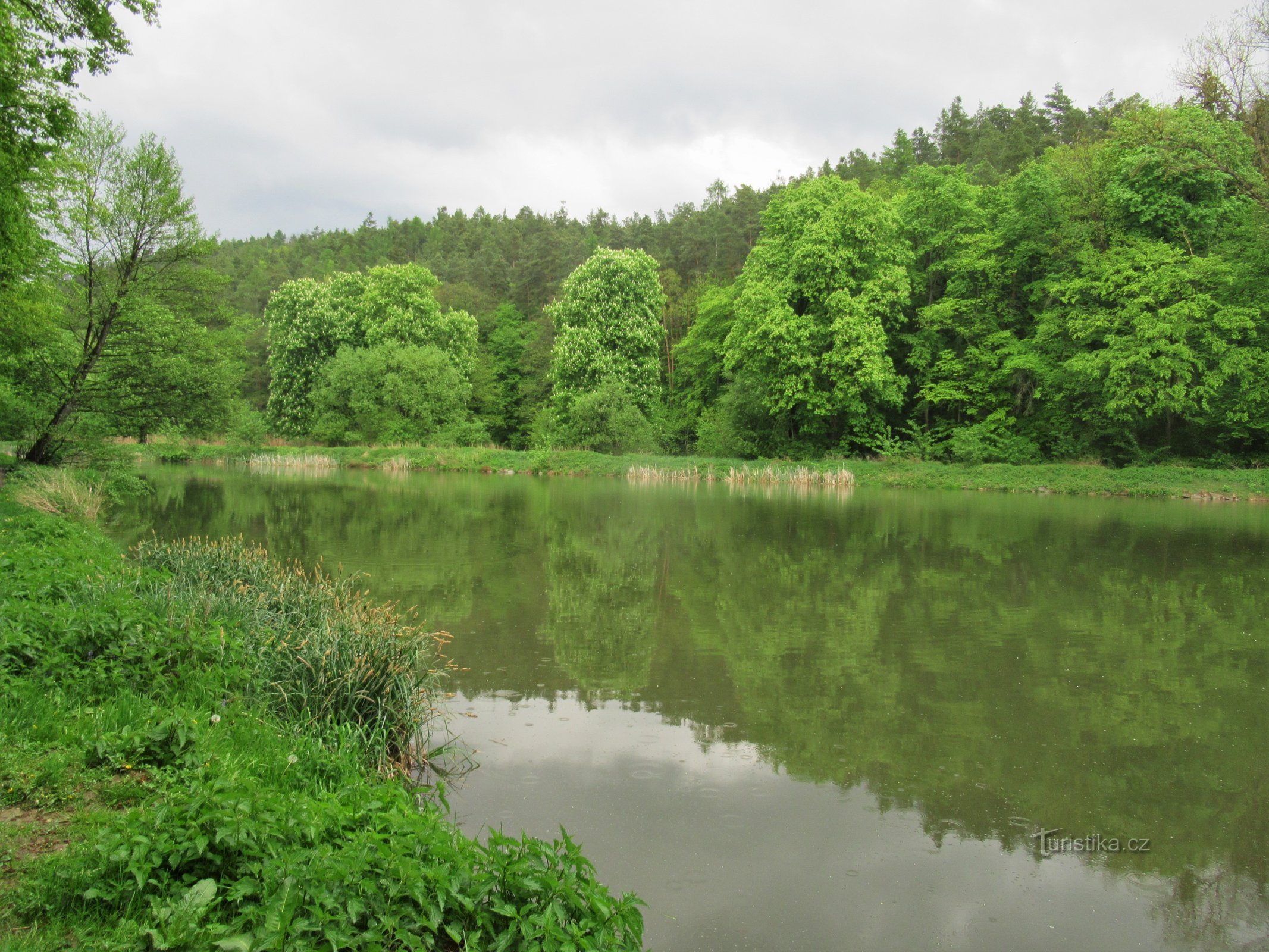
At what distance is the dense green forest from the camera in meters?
21.0

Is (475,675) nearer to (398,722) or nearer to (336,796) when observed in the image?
(398,722)

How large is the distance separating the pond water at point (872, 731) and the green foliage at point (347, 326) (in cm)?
4162

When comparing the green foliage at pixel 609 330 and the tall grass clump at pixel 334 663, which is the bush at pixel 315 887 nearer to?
the tall grass clump at pixel 334 663

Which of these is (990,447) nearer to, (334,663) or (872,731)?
(872,731)

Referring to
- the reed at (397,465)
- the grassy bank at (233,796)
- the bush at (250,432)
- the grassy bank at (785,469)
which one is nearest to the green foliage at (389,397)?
the grassy bank at (785,469)

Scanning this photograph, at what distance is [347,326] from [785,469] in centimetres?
3484

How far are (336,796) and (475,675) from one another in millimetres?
4185

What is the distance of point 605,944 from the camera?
326 centimetres

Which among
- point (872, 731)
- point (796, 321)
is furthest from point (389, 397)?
point (872, 731)

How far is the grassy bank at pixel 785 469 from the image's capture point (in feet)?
111

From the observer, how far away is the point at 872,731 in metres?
7.13

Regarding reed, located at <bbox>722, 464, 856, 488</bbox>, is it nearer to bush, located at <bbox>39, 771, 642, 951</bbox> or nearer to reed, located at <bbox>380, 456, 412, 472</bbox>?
reed, located at <bbox>380, 456, 412, 472</bbox>

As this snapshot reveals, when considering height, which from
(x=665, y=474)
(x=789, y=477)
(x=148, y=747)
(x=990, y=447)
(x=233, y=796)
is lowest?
(x=665, y=474)

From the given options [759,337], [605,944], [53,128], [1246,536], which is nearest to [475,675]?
[605,944]
